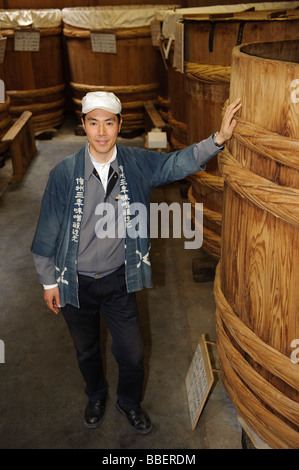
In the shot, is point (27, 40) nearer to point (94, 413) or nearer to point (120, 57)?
point (120, 57)

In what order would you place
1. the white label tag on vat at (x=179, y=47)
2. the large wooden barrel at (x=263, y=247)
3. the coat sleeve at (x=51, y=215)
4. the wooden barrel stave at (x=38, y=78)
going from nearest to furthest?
1. the large wooden barrel at (x=263, y=247)
2. the coat sleeve at (x=51, y=215)
3. the white label tag on vat at (x=179, y=47)
4. the wooden barrel stave at (x=38, y=78)

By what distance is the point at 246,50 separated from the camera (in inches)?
82.3

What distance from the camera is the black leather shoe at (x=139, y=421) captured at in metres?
2.39

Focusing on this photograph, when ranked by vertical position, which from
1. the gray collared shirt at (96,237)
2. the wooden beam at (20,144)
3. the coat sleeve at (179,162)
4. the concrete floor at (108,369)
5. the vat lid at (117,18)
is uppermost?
the vat lid at (117,18)

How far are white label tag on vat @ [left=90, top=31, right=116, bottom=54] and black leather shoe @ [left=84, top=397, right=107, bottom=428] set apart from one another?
5823 mm

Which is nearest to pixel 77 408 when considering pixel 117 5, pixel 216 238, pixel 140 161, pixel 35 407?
pixel 35 407

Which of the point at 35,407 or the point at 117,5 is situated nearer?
the point at 35,407

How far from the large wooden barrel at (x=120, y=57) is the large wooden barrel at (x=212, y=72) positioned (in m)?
3.65

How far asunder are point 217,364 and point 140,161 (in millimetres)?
1393

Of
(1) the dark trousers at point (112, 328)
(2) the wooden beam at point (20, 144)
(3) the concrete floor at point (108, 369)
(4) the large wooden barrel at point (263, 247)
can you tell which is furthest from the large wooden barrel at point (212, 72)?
(2) the wooden beam at point (20, 144)

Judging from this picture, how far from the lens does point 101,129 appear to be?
1.96 metres

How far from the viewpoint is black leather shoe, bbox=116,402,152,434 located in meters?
2.39

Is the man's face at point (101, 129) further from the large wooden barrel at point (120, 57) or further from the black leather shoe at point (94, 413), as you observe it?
the large wooden barrel at point (120, 57)
